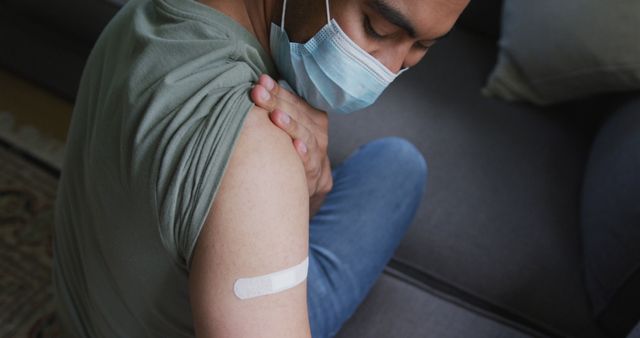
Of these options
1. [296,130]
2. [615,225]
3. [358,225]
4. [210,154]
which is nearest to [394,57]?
[296,130]

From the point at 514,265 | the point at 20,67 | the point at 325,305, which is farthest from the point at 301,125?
the point at 20,67

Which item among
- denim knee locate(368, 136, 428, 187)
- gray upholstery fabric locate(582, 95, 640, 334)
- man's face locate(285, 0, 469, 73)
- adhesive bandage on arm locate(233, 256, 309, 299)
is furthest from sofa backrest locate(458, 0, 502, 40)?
adhesive bandage on arm locate(233, 256, 309, 299)

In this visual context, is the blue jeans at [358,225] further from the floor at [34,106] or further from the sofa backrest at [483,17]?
the floor at [34,106]

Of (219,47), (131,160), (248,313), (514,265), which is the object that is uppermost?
(219,47)

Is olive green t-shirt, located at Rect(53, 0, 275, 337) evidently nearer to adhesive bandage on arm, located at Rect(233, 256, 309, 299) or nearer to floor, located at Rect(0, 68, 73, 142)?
adhesive bandage on arm, located at Rect(233, 256, 309, 299)

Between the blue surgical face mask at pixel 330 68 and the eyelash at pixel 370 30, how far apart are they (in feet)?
0.08

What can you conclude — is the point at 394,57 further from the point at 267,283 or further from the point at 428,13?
the point at 267,283

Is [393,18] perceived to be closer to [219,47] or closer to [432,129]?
[219,47]

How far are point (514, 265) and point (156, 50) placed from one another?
2.83 feet

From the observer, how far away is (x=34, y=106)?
176 centimetres

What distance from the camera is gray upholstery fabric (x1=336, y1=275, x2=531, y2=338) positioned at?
109cm

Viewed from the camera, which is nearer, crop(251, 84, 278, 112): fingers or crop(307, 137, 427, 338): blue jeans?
crop(251, 84, 278, 112): fingers

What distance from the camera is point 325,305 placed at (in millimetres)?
1008

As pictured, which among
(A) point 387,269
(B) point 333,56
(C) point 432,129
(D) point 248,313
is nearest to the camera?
(D) point 248,313
